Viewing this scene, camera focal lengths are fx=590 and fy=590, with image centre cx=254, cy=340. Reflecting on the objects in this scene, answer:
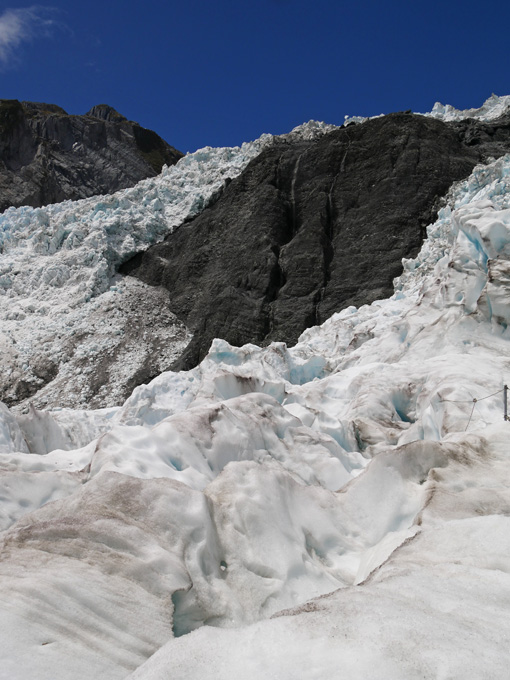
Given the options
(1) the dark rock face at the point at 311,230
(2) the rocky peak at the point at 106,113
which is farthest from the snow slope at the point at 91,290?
(2) the rocky peak at the point at 106,113

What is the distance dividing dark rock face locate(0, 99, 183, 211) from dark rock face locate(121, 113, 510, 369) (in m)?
31.6

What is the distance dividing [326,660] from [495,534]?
215 cm

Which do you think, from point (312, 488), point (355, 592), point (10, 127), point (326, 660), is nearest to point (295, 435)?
point (312, 488)

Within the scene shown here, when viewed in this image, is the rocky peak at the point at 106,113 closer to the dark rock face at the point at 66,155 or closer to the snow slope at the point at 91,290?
the dark rock face at the point at 66,155

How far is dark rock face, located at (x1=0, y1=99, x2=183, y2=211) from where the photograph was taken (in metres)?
65.4

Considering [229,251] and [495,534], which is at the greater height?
[229,251]

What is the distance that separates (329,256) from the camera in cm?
3581

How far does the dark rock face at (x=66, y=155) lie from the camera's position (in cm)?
6544

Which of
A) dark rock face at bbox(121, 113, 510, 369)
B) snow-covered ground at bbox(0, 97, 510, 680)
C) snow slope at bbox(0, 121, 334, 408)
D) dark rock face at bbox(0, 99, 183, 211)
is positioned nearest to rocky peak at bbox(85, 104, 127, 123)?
dark rock face at bbox(0, 99, 183, 211)

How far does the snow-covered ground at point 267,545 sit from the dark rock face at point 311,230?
72.1 ft

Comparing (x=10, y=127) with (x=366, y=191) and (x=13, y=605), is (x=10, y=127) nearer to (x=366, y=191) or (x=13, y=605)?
Answer: (x=366, y=191)

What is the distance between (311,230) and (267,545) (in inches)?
1289

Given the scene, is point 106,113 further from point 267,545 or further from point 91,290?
point 267,545

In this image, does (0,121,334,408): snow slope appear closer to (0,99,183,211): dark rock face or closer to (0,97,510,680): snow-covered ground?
(0,97,510,680): snow-covered ground
